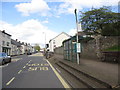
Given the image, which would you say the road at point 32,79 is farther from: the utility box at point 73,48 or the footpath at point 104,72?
the utility box at point 73,48

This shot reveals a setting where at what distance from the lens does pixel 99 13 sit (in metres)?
33.1

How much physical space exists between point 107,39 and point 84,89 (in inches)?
496

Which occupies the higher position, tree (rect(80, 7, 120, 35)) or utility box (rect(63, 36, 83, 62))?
tree (rect(80, 7, 120, 35))

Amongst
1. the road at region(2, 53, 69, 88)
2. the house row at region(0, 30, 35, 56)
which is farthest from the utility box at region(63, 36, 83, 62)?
the house row at region(0, 30, 35, 56)

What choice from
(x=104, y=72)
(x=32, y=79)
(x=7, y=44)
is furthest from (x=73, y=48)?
(x=7, y=44)

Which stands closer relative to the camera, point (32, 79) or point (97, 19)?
point (32, 79)

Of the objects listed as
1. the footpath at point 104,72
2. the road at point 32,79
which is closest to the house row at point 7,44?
the road at point 32,79

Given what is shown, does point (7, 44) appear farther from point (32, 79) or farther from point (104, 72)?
point (104, 72)

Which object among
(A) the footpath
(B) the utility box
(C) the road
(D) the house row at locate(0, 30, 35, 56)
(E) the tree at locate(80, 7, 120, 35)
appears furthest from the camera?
(D) the house row at locate(0, 30, 35, 56)

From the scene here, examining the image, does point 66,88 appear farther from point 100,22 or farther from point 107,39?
point 100,22

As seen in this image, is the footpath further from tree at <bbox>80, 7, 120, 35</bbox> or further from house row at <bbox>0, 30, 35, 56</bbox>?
house row at <bbox>0, 30, 35, 56</bbox>

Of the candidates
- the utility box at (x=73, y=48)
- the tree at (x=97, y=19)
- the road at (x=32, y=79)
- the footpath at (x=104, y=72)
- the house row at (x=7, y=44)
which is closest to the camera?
the footpath at (x=104, y=72)

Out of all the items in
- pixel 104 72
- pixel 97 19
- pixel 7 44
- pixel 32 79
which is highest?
pixel 97 19

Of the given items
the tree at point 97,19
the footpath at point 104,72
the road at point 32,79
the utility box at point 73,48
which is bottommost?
the road at point 32,79
